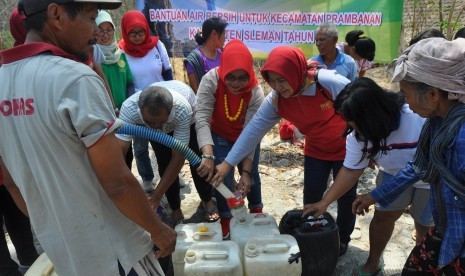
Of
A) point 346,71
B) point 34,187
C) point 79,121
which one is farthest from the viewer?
point 346,71

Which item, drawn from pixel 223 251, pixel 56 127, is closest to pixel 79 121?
pixel 56 127

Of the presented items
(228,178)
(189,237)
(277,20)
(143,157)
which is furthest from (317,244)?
(277,20)

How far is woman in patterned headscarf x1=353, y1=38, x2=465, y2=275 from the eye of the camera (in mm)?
1368

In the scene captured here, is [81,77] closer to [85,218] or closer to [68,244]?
[85,218]

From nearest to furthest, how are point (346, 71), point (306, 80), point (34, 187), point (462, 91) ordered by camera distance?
point (34, 187) < point (462, 91) < point (306, 80) < point (346, 71)

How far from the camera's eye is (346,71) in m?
3.46

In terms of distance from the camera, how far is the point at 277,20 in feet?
16.0

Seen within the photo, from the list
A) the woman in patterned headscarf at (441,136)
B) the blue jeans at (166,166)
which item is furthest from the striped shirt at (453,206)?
the blue jeans at (166,166)

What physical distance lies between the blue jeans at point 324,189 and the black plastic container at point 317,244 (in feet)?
1.16

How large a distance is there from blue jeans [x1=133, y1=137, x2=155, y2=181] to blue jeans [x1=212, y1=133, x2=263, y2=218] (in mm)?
782

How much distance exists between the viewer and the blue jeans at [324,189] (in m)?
2.58

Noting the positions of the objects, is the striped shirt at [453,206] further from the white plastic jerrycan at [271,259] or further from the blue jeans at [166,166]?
the blue jeans at [166,166]

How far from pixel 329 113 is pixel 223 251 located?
1112 millimetres

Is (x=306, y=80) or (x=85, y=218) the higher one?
(x=306, y=80)
